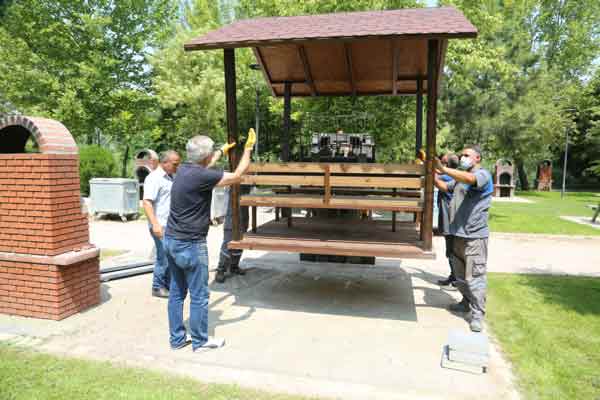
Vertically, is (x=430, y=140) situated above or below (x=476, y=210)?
above

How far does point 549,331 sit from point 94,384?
14.9 ft

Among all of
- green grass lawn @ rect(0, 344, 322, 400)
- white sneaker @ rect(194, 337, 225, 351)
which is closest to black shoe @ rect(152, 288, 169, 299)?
white sneaker @ rect(194, 337, 225, 351)

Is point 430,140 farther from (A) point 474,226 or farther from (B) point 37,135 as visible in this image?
(B) point 37,135

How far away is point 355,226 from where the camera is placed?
6371mm

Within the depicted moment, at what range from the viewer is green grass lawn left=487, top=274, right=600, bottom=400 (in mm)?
3479

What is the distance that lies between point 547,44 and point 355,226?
36.0 meters

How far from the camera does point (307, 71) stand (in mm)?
6684

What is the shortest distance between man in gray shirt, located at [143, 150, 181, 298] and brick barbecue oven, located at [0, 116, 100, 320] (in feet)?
2.63

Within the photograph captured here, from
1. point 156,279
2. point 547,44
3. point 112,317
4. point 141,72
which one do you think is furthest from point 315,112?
→ point 547,44

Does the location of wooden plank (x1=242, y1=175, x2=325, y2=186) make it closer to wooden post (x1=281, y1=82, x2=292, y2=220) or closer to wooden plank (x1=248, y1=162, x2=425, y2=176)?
wooden plank (x1=248, y1=162, x2=425, y2=176)

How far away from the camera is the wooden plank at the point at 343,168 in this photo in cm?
465

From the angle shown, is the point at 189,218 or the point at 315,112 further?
the point at 315,112

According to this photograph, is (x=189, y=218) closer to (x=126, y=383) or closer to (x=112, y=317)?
(x=126, y=383)

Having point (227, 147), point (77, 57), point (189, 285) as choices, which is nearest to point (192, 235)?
point (189, 285)
